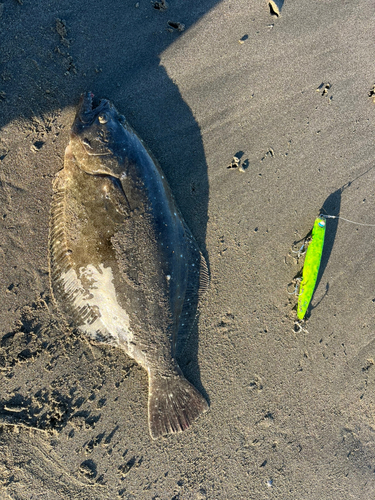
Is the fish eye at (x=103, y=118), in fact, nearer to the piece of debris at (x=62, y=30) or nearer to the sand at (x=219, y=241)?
the sand at (x=219, y=241)

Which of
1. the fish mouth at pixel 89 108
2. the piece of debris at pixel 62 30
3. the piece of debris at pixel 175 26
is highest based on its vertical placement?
the piece of debris at pixel 62 30

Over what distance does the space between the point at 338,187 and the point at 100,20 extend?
3752mm

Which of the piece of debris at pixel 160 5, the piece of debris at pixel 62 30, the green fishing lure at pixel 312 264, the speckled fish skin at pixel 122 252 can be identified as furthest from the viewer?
the green fishing lure at pixel 312 264

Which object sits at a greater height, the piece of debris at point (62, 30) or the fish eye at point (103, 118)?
the piece of debris at point (62, 30)

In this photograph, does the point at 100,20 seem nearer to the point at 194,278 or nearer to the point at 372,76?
the point at 194,278

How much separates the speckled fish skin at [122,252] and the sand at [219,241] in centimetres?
29

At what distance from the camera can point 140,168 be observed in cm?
313

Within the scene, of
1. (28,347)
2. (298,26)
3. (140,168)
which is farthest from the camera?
(298,26)

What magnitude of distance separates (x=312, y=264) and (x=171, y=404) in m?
2.54

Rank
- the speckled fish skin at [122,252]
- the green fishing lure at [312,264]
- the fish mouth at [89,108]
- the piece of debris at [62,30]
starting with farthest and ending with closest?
1. the green fishing lure at [312,264]
2. the piece of debris at [62,30]
3. the fish mouth at [89,108]
4. the speckled fish skin at [122,252]

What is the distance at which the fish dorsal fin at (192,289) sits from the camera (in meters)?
3.59


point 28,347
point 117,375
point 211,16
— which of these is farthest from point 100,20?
point 117,375

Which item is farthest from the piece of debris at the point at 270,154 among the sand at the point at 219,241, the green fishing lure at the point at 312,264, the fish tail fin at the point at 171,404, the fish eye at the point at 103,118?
the fish tail fin at the point at 171,404

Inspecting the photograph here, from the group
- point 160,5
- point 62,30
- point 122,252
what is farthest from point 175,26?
point 122,252
